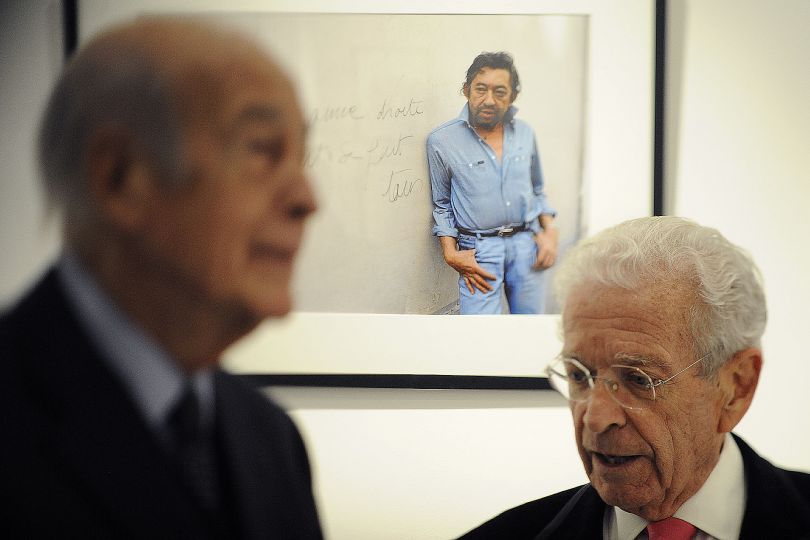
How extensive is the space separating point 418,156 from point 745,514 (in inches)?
38.0

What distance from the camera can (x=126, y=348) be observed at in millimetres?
393

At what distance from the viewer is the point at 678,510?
1120 mm

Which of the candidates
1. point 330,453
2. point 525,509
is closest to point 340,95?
point 330,453

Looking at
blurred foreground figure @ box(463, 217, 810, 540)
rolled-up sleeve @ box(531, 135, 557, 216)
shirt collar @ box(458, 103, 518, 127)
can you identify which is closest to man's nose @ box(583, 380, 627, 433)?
blurred foreground figure @ box(463, 217, 810, 540)

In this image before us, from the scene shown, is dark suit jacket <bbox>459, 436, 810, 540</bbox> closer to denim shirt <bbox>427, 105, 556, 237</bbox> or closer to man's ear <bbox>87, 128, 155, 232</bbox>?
denim shirt <bbox>427, 105, 556, 237</bbox>

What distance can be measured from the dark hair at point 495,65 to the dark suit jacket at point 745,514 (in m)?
0.88

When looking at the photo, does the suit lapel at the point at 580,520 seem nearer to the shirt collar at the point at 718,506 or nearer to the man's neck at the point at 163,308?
the shirt collar at the point at 718,506

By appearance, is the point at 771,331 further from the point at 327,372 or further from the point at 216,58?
the point at 216,58

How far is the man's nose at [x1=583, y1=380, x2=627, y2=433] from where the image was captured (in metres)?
1.11

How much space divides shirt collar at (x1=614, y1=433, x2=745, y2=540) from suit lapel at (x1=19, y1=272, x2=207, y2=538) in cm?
91

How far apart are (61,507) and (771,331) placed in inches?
63.7

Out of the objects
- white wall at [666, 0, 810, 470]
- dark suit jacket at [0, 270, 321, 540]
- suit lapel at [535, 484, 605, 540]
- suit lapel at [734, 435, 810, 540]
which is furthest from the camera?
white wall at [666, 0, 810, 470]

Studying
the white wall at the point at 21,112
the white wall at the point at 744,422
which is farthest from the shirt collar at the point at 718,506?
the white wall at the point at 21,112

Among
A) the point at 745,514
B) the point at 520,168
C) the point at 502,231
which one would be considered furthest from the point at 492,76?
the point at 745,514
